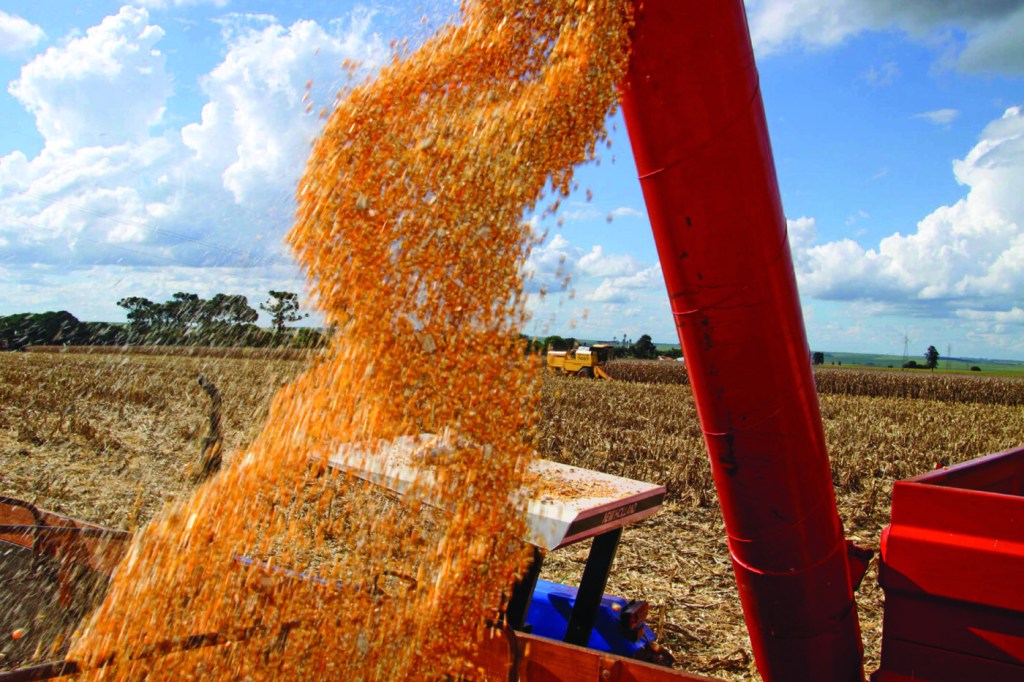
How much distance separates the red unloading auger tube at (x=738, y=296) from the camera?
1.56 m

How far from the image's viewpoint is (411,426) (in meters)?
2.23

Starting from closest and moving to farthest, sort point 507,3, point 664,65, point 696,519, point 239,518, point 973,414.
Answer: point 664,65, point 507,3, point 239,518, point 696,519, point 973,414

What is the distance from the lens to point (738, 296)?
1.65 metres

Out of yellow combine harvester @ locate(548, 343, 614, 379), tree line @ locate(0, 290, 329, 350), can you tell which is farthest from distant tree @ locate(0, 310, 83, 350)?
yellow combine harvester @ locate(548, 343, 614, 379)

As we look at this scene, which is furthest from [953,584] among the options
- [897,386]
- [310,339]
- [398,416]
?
[897,386]

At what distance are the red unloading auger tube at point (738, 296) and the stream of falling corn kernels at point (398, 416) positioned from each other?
52 cm

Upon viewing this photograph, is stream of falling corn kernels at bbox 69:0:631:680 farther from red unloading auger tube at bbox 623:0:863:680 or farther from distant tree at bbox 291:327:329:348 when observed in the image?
red unloading auger tube at bbox 623:0:863:680

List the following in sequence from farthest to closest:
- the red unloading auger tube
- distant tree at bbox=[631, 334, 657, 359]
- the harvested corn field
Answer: distant tree at bbox=[631, 334, 657, 359], the harvested corn field, the red unloading auger tube

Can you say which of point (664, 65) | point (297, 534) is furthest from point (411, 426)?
point (664, 65)

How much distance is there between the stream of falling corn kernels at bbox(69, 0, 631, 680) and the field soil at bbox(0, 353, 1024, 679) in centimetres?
34

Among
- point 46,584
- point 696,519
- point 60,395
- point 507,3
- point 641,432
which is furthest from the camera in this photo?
point 60,395

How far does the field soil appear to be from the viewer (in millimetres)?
4133

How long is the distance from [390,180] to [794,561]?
163 centimetres

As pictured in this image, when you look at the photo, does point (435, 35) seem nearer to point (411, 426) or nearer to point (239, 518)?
point (411, 426)
